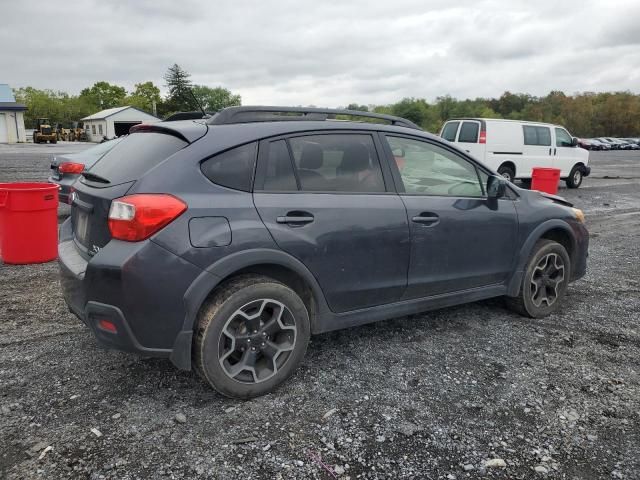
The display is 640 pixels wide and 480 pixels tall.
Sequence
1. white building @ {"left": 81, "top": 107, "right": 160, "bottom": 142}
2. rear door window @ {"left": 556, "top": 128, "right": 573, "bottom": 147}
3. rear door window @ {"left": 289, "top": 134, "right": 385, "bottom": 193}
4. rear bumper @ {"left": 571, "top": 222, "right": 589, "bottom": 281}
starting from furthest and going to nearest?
white building @ {"left": 81, "top": 107, "right": 160, "bottom": 142} < rear door window @ {"left": 556, "top": 128, "right": 573, "bottom": 147} < rear bumper @ {"left": 571, "top": 222, "right": 589, "bottom": 281} < rear door window @ {"left": 289, "top": 134, "right": 385, "bottom": 193}

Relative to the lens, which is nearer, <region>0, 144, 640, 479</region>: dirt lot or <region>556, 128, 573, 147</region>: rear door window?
<region>0, 144, 640, 479</region>: dirt lot

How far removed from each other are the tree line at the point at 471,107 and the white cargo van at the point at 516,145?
62002 millimetres

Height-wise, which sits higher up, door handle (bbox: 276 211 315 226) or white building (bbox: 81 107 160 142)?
white building (bbox: 81 107 160 142)

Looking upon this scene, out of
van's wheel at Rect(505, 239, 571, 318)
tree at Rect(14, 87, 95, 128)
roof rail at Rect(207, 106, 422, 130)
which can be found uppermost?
tree at Rect(14, 87, 95, 128)

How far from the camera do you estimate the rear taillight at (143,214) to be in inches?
107

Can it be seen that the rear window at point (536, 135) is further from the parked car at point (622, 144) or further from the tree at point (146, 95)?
the tree at point (146, 95)

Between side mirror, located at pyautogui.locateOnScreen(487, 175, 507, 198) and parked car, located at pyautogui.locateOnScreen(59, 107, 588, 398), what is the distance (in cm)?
1

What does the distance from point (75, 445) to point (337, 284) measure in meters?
1.72

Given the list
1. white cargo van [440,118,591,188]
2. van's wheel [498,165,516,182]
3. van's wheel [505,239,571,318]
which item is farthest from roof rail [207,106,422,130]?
van's wheel [498,165,516,182]

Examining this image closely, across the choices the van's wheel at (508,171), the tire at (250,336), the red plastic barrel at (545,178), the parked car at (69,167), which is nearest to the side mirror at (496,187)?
the tire at (250,336)

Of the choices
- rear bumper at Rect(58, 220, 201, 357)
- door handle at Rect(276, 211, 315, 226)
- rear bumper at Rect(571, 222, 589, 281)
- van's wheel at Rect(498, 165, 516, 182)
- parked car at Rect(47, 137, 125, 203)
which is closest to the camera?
rear bumper at Rect(58, 220, 201, 357)

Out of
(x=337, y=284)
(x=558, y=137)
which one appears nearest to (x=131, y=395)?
(x=337, y=284)

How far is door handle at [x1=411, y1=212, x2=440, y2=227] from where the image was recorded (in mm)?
3624

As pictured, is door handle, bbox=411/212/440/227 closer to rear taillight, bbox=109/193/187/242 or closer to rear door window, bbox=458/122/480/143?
rear taillight, bbox=109/193/187/242
